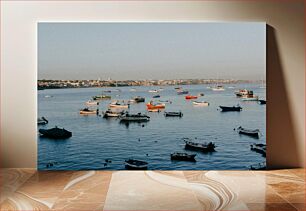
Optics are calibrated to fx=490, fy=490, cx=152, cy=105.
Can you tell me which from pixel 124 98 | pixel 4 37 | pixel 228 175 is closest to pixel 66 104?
pixel 124 98

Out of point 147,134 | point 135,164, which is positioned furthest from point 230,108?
point 135,164

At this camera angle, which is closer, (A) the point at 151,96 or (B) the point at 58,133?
(B) the point at 58,133

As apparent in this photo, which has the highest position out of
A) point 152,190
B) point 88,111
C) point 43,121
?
point 88,111

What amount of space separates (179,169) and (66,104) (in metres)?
1.44

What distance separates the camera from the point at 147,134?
5371mm

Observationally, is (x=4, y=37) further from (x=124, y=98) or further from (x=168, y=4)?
(x=168, y=4)

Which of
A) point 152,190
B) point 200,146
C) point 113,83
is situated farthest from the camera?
point 113,83

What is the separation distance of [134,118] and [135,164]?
1.65 feet

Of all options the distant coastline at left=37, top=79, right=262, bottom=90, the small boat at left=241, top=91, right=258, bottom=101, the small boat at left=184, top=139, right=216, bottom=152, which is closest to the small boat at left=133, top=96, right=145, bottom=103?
the distant coastline at left=37, top=79, right=262, bottom=90

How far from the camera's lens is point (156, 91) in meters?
5.46

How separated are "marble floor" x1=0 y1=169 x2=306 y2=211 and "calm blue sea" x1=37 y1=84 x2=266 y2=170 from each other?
0.14m

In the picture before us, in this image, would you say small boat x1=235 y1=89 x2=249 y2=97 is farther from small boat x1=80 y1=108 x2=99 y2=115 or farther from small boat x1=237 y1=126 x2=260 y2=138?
small boat x1=80 y1=108 x2=99 y2=115

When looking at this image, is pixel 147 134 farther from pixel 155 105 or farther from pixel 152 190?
pixel 152 190

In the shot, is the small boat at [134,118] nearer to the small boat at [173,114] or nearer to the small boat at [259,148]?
the small boat at [173,114]
